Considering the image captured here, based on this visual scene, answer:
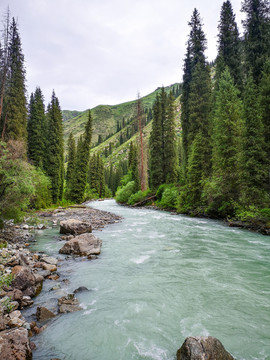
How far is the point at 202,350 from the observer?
10.6ft

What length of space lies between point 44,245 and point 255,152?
1432 cm

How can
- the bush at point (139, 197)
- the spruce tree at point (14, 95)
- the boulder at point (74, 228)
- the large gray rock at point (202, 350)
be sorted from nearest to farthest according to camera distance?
the large gray rock at point (202, 350) < the boulder at point (74, 228) < the spruce tree at point (14, 95) < the bush at point (139, 197)

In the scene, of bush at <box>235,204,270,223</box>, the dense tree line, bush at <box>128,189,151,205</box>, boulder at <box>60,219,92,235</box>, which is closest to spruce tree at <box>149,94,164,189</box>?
the dense tree line

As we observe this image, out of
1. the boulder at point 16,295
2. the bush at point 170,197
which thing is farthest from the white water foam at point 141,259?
the bush at point 170,197

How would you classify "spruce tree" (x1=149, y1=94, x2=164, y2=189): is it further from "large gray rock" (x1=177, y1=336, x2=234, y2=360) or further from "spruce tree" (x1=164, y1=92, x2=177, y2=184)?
"large gray rock" (x1=177, y1=336, x2=234, y2=360)

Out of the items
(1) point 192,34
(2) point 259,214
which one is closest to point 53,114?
(1) point 192,34

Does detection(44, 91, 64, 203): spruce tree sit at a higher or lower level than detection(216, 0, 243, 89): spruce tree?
lower

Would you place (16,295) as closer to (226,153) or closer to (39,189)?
(39,189)

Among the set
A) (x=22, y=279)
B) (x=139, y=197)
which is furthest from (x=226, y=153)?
(x=139, y=197)

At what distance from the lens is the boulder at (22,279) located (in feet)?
18.8

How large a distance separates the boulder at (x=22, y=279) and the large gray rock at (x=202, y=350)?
431cm

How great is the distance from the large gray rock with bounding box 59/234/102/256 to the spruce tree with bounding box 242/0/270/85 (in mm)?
21259

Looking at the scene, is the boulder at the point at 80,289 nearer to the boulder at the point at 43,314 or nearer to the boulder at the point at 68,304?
the boulder at the point at 68,304

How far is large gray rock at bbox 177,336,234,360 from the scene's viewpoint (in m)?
3.18
